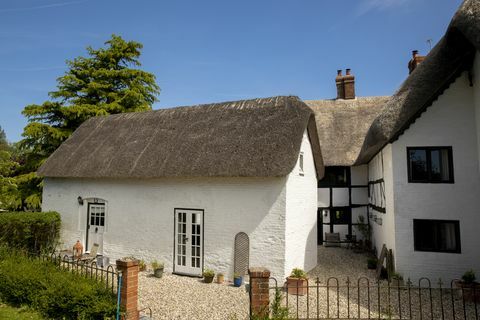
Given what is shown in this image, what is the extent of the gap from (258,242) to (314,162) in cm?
533

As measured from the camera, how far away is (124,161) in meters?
11.9

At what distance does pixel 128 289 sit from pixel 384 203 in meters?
9.57

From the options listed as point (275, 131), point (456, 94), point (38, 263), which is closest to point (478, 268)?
point (456, 94)

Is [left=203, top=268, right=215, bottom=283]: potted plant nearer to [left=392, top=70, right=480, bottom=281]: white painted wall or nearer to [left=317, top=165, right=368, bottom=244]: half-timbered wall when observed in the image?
[left=392, top=70, right=480, bottom=281]: white painted wall

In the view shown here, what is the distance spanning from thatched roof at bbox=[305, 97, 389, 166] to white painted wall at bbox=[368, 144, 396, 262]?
2.09 metres

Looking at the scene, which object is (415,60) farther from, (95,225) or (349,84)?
(95,225)

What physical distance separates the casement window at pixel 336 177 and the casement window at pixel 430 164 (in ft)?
22.7

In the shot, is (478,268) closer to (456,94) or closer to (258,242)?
(456,94)

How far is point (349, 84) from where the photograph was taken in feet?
68.5

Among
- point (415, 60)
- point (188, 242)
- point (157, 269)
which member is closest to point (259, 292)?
point (188, 242)

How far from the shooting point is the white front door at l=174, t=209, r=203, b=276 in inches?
404

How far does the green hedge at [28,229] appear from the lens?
1224 centimetres

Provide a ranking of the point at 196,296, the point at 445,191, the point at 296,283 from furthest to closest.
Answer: the point at 445,191
the point at 296,283
the point at 196,296

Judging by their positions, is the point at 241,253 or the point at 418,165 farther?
the point at 418,165
